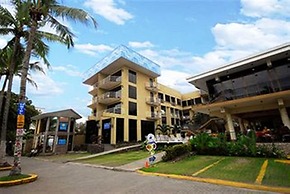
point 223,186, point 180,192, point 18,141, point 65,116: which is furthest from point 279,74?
point 65,116

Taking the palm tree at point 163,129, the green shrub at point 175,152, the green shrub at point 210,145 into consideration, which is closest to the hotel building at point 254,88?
the green shrub at point 210,145

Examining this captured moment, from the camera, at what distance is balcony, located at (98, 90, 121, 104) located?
1148 inches

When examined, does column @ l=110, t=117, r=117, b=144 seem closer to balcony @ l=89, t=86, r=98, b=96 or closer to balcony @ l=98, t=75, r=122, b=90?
balcony @ l=98, t=75, r=122, b=90

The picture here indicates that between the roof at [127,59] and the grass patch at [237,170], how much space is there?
2064 cm

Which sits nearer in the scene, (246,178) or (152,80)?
(246,178)

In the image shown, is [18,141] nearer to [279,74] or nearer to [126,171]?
[126,171]

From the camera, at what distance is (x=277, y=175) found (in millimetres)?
7633

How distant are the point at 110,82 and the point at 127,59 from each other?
439cm

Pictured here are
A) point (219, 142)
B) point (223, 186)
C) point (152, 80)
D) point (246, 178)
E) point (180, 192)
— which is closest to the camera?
point (180, 192)

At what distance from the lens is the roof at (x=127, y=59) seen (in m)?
27.7

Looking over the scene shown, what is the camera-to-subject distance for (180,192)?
606 centimetres

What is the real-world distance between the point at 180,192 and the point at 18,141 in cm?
779

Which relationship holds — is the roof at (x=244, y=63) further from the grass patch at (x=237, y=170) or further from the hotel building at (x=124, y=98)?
the hotel building at (x=124, y=98)

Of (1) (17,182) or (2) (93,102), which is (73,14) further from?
(2) (93,102)
